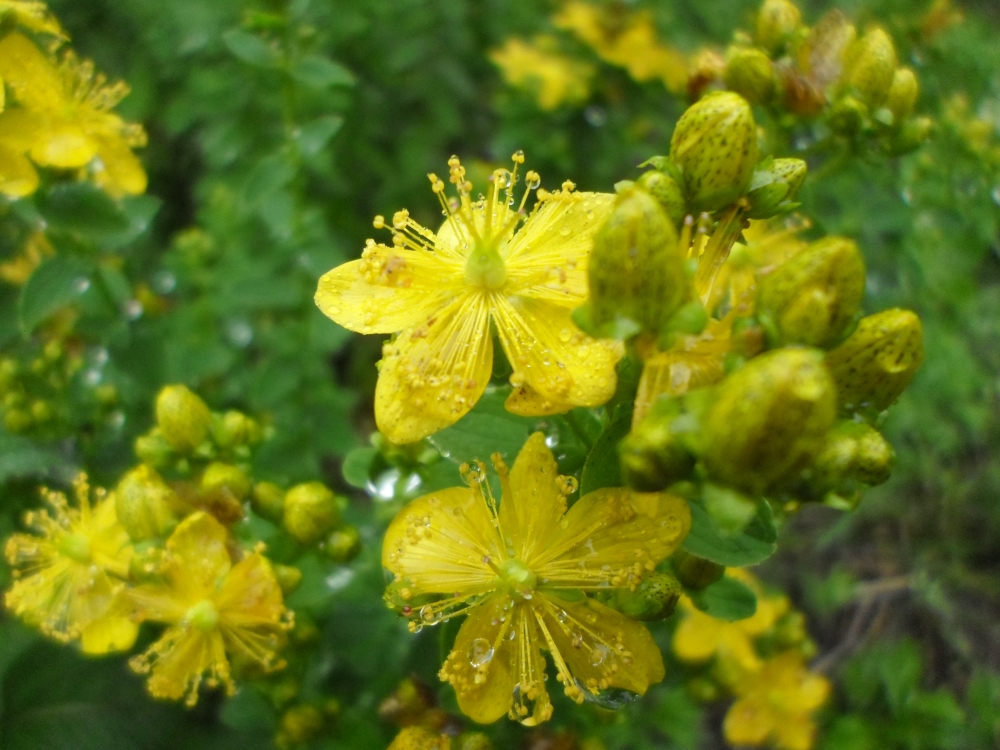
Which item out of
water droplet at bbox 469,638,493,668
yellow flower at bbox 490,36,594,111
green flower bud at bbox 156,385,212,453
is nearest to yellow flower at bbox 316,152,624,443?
water droplet at bbox 469,638,493,668

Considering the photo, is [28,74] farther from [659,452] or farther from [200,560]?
[659,452]

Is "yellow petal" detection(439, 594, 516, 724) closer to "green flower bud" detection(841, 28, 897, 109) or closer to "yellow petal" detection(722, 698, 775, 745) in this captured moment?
"yellow petal" detection(722, 698, 775, 745)

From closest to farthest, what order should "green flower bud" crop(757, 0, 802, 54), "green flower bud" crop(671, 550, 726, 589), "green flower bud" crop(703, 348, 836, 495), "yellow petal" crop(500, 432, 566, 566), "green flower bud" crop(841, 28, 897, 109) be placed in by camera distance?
"green flower bud" crop(703, 348, 836, 495)
"yellow petal" crop(500, 432, 566, 566)
"green flower bud" crop(671, 550, 726, 589)
"green flower bud" crop(841, 28, 897, 109)
"green flower bud" crop(757, 0, 802, 54)

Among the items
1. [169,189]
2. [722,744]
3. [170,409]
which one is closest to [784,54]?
[170,409]

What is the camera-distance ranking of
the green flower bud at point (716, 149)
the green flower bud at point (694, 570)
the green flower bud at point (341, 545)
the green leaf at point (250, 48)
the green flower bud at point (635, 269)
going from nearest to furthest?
the green flower bud at point (635, 269) → the green flower bud at point (716, 149) → the green flower bud at point (694, 570) → the green flower bud at point (341, 545) → the green leaf at point (250, 48)

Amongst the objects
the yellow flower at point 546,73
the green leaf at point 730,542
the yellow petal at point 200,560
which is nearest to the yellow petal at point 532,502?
the green leaf at point 730,542

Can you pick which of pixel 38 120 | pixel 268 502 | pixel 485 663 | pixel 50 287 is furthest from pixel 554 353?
pixel 50 287

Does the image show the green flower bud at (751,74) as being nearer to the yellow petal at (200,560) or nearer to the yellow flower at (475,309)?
the yellow flower at (475,309)
